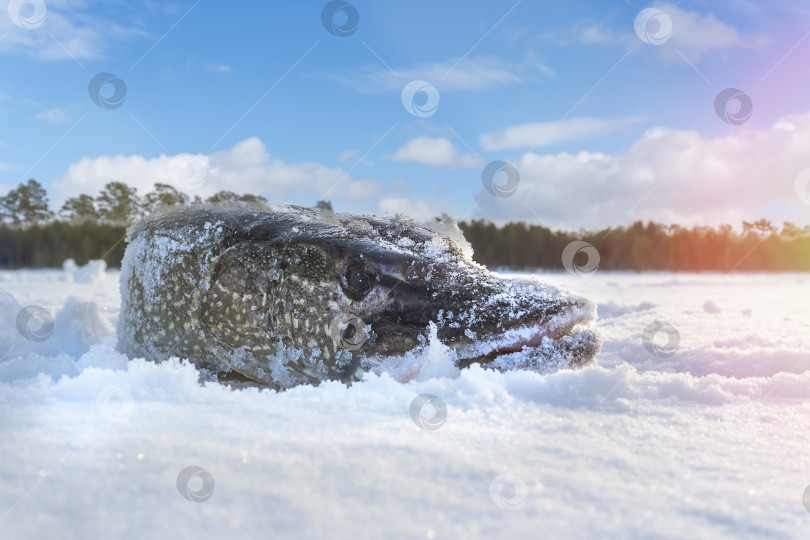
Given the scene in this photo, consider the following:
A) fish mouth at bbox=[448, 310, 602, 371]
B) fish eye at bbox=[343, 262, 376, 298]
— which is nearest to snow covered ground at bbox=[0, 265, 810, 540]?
fish mouth at bbox=[448, 310, 602, 371]

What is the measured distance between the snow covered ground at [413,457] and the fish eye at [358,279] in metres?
0.57

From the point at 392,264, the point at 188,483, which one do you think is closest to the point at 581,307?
the point at 392,264

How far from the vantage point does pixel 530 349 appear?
3.26 metres

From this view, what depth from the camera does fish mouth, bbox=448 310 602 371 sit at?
3.25 metres

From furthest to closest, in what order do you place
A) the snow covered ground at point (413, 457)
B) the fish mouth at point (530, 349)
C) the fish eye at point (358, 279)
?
1. the fish eye at point (358, 279)
2. the fish mouth at point (530, 349)
3. the snow covered ground at point (413, 457)

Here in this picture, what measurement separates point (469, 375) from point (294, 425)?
888 millimetres

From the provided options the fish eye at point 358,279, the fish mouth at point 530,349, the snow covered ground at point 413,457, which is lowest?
the snow covered ground at point 413,457

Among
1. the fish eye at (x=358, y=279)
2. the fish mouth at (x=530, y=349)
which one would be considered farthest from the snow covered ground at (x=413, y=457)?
the fish eye at (x=358, y=279)

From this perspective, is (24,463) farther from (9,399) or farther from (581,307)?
(581,307)

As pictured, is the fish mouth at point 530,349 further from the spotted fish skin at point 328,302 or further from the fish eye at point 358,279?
the fish eye at point 358,279

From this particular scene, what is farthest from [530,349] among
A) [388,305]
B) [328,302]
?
[328,302]

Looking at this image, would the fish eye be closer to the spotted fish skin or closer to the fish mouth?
the spotted fish skin

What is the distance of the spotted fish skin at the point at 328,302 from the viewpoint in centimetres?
332

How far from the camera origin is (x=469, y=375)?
3.01 metres
